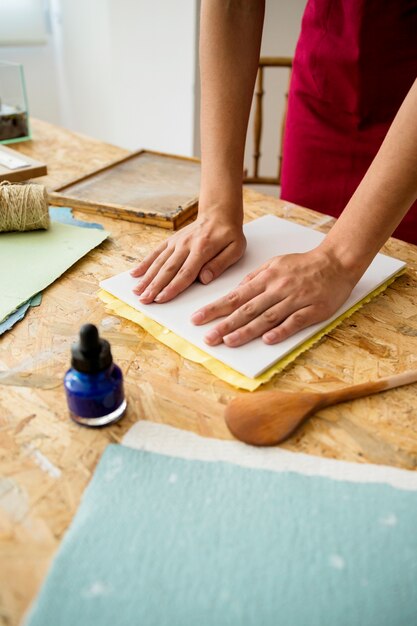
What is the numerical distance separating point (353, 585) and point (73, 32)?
10.2 feet

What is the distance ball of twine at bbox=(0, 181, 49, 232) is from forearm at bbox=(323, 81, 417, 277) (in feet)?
1.75

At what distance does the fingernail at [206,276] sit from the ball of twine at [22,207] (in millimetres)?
350

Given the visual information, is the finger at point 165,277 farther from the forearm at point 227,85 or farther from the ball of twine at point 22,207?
the ball of twine at point 22,207

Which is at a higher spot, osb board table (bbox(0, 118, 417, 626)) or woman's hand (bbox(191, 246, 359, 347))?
woman's hand (bbox(191, 246, 359, 347))

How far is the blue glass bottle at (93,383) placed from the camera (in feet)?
1.57

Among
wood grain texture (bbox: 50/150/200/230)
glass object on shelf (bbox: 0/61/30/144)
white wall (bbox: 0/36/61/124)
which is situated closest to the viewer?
wood grain texture (bbox: 50/150/200/230)

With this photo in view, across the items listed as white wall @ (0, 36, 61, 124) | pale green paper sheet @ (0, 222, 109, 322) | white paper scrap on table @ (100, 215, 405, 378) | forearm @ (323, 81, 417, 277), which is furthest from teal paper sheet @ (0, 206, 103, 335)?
white wall @ (0, 36, 61, 124)

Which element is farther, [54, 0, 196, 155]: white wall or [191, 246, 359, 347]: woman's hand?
[54, 0, 196, 155]: white wall

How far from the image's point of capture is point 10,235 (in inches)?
35.8

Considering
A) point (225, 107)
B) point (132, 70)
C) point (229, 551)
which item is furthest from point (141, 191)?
point (132, 70)

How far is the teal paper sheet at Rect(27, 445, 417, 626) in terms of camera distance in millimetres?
375

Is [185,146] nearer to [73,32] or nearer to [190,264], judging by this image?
[73,32]

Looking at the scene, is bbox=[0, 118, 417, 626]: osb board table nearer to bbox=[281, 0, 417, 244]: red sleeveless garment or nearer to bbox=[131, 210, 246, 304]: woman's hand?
bbox=[131, 210, 246, 304]: woman's hand

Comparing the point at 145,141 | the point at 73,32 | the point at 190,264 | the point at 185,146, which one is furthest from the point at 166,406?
the point at 73,32
